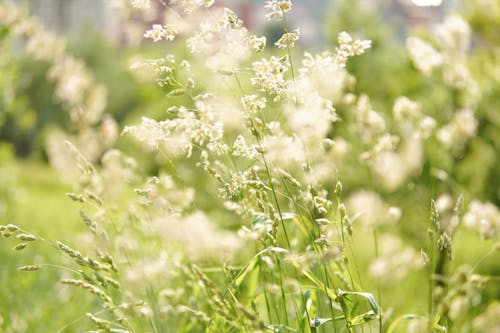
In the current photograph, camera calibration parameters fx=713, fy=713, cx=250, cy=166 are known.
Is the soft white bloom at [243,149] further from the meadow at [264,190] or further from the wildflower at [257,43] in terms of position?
the wildflower at [257,43]

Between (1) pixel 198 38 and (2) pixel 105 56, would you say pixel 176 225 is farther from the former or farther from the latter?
(2) pixel 105 56

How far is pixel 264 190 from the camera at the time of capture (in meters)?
1.75

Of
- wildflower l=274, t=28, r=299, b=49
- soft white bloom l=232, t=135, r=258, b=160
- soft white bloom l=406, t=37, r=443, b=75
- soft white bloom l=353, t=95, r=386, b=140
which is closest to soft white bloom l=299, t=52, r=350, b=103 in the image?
wildflower l=274, t=28, r=299, b=49

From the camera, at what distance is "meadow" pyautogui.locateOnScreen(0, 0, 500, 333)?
157 centimetres

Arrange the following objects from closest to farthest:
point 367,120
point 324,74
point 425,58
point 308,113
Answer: point 308,113
point 324,74
point 367,120
point 425,58

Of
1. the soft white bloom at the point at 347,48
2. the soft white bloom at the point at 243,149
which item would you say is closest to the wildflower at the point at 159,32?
the soft white bloom at the point at 243,149

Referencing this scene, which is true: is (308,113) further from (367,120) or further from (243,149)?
(367,120)

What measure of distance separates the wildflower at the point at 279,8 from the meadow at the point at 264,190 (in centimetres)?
1

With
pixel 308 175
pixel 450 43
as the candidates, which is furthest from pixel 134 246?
pixel 450 43

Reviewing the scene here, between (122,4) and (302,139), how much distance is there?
25.8 inches

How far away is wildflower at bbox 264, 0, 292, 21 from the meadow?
13mm

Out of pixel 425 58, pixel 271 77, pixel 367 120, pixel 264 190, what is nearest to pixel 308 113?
pixel 271 77

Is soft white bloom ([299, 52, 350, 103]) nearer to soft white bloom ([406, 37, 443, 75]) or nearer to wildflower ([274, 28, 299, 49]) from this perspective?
wildflower ([274, 28, 299, 49])

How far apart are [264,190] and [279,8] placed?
0.44 meters
